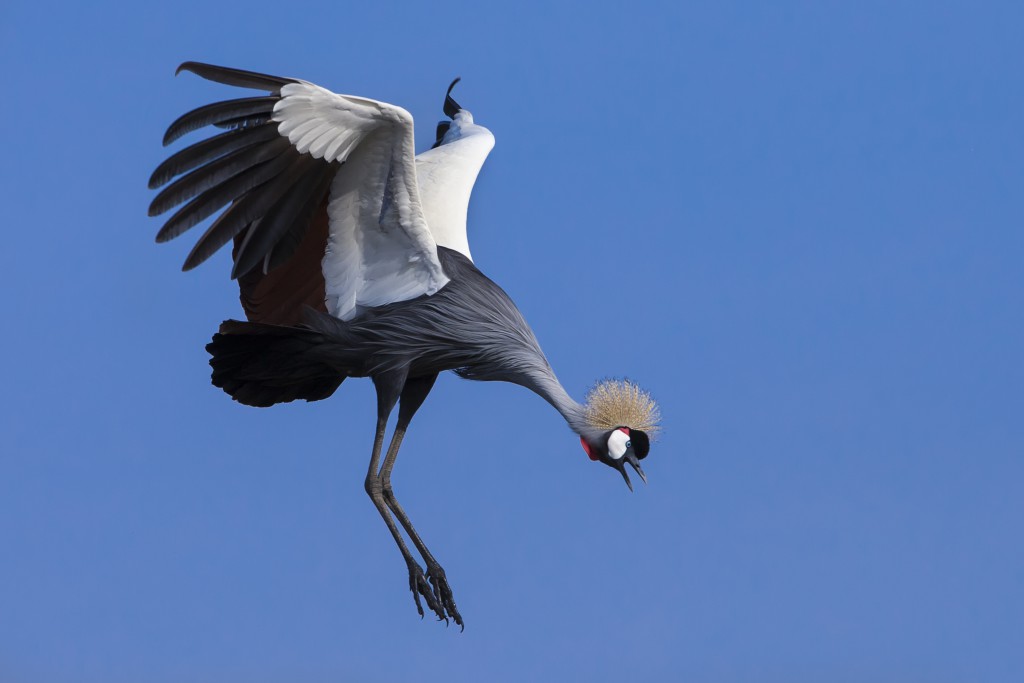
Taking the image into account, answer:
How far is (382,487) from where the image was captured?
13.4 m

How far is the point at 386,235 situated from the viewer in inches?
510

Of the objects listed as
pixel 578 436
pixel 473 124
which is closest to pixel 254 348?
pixel 578 436

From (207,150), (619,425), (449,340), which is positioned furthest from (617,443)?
(207,150)

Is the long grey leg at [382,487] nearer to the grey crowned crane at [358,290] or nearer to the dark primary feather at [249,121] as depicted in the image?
the grey crowned crane at [358,290]

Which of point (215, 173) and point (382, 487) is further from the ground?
point (215, 173)

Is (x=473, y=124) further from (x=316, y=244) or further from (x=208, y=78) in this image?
(x=208, y=78)

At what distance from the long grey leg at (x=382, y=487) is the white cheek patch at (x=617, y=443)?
1533mm

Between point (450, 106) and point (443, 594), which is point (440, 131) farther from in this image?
point (443, 594)

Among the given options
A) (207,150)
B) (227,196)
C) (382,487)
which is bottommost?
(382,487)

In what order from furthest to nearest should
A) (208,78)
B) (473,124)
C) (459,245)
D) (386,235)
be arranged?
(473,124), (459,245), (386,235), (208,78)

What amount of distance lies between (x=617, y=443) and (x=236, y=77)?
11.9ft

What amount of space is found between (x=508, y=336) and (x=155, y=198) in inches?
108

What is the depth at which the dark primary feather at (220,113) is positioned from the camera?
38.3ft

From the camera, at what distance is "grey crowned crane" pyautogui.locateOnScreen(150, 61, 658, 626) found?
1233cm
